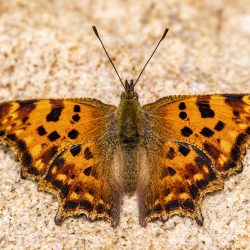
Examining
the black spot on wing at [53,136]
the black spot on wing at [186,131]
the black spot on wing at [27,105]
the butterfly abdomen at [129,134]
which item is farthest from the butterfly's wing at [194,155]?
the black spot on wing at [27,105]

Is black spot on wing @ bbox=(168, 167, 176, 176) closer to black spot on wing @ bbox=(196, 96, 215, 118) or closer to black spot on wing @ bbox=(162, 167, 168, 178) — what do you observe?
black spot on wing @ bbox=(162, 167, 168, 178)

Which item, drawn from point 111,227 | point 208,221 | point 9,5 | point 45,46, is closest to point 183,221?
point 208,221

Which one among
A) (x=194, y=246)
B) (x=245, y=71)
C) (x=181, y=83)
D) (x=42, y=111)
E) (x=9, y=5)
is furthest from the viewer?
(x=9, y=5)

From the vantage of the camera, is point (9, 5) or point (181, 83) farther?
point (9, 5)

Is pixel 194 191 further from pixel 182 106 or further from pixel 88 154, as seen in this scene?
pixel 88 154

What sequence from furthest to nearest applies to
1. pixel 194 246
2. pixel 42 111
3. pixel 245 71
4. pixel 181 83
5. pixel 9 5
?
pixel 9 5 < pixel 245 71 < pixel 181 83 < pixel 42 111 < pixel 194 246

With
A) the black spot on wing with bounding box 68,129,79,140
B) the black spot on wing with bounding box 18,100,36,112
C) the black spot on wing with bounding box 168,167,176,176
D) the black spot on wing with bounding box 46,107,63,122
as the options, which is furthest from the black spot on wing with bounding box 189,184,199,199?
the black spot on wing with bounding box 18,100,36,112

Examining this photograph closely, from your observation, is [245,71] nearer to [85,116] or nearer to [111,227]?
[85,116]
